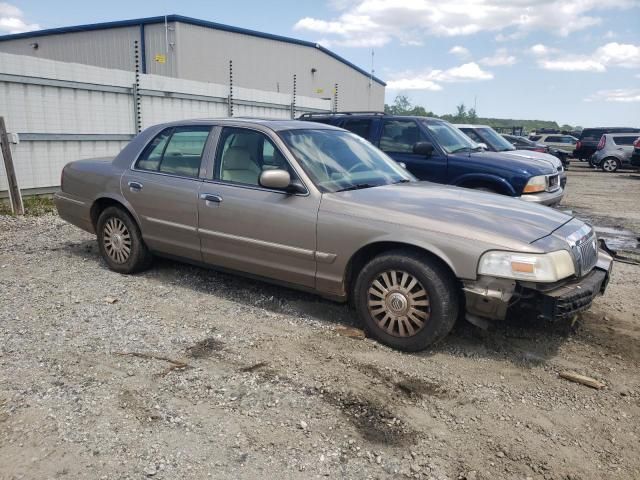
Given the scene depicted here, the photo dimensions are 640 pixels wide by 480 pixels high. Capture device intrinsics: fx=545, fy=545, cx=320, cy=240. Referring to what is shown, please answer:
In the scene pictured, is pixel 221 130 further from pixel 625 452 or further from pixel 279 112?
pixel 279 112

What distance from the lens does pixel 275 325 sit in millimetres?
4316

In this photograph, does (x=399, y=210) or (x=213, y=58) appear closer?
(x=399, y=210)

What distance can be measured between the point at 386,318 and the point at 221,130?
2.29 meters

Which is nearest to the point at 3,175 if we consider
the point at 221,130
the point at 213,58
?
the point at 221,130

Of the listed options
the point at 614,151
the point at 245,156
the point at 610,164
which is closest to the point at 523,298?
the point at 245,156

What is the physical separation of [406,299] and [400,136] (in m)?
5.23

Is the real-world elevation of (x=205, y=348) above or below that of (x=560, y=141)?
below

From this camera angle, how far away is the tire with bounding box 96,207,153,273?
17.9 feet

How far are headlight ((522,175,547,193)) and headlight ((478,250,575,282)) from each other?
169 inches

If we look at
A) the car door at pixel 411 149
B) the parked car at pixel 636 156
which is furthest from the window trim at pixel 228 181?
the parked car at pixel 636 156

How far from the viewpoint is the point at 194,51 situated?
23.3 meters

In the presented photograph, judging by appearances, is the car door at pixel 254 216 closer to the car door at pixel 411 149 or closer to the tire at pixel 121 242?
the tire at pixel 121 242

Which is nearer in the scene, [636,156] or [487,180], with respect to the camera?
[487,180]

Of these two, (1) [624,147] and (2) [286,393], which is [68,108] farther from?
(1) [624,147]
